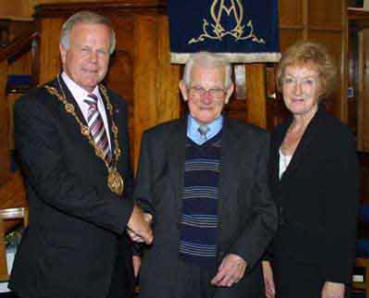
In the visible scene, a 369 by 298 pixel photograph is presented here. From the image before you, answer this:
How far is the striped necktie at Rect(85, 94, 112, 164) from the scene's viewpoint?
2.32 meters

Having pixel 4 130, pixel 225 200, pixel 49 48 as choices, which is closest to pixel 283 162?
pixel 225 200

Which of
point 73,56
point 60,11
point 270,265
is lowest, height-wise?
point 270,265

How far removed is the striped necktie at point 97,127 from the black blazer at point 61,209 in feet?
0.17

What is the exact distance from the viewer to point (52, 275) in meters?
2.26

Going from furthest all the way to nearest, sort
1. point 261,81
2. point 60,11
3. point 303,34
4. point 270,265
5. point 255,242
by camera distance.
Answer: point 303,34 → point 261,81 → point 60,11 → point 270,265 → point 255,242

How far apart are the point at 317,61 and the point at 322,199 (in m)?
0.55

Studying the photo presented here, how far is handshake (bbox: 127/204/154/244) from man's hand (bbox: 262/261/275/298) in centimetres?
60

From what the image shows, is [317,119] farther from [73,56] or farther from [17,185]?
[17,185]

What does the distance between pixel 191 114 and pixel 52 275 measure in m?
0.82

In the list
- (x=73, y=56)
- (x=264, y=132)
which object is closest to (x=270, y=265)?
(x=264, y=132)

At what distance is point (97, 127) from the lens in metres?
2.35

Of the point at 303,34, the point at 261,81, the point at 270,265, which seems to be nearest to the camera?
the point at 270,265

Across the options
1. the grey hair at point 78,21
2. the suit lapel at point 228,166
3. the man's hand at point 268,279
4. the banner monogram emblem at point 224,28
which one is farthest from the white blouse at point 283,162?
the banner monogram emblem at point 224,28

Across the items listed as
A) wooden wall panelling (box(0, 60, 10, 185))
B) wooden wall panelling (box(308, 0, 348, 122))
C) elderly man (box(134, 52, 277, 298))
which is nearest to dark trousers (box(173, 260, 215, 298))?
elderly man (box(134, 52, 277, 298))
